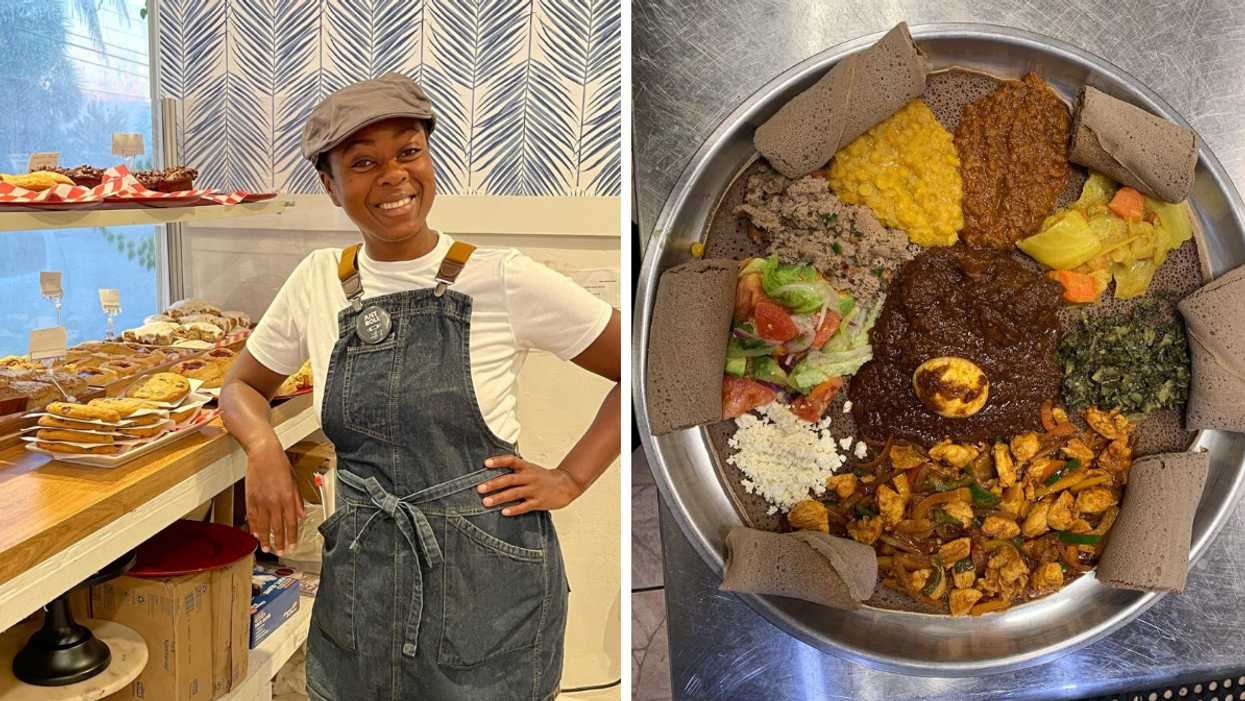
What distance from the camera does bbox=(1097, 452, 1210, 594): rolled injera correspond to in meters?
0.88

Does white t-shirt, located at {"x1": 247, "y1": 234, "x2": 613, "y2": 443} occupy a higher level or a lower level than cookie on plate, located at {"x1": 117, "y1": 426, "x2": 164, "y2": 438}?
higher


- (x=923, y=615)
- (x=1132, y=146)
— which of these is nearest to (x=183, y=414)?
(x=923, y=615)

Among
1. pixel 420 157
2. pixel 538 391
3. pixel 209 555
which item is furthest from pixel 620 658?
pixel 420 157

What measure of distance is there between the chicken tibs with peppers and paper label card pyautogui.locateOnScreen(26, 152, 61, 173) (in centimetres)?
79

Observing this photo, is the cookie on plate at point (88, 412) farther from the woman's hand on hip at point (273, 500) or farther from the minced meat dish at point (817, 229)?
the minced meat dish at point (817, 229)

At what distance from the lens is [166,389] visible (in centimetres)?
68

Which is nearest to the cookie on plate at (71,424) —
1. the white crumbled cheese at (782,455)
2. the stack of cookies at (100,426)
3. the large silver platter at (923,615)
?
the stack of cookies at (100,426)

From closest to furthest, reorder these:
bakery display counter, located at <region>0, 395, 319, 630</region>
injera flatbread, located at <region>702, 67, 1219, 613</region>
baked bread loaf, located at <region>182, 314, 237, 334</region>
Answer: bakery display counter, located at <region>0, 395, 319, 630</region>
baked bread loaf, located at <region>182, 314, 237, 334</region>
injera flatbread, located at <region>702, 67, 1219, 613</region>

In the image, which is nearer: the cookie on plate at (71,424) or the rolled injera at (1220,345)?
the cookie on plate at (71,424)

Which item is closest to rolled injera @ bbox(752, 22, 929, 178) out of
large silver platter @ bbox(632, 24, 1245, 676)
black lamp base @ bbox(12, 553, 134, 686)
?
large silver platter @ bbox(632, 24, 1245, 676)

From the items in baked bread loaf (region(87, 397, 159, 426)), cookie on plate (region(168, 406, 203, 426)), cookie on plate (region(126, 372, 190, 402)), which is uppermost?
cookie on plate (region(126, 372, 190, 402))

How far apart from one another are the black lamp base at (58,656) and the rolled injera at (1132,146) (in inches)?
41.4

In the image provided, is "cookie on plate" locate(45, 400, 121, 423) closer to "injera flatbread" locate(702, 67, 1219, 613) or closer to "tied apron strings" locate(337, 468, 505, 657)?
"tied apron strings" locate(337, 468, 505, 657)

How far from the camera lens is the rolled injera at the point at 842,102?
2.38 ft
